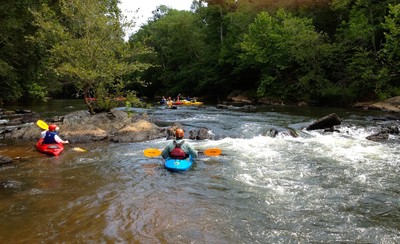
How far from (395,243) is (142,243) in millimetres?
3211

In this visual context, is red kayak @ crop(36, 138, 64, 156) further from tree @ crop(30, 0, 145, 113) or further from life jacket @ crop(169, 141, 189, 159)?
tree @ crop(30, 0, 145, 113)

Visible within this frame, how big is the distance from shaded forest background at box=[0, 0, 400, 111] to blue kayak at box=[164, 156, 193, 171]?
21.0 ft

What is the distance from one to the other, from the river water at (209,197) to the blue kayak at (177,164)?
178 mm

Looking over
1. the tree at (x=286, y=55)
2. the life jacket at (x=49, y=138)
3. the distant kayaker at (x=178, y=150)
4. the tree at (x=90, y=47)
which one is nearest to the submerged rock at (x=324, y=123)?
the distant kayaker at (x=178, y=150)

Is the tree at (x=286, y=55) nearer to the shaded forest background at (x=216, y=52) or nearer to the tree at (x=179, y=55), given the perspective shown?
the shaded forest background at (x=216, y=52)

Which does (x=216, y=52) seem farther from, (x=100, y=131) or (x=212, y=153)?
(x=212, y=153)

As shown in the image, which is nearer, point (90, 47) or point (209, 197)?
point (209, 197)

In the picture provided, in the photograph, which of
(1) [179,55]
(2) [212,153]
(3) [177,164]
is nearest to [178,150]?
(3) [177,164]

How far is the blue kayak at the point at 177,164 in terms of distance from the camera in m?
7.85

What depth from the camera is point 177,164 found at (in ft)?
25.9

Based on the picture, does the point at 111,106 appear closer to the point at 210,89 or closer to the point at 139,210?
the point at 139,210

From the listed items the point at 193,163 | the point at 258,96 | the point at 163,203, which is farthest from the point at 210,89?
the point at 163,203

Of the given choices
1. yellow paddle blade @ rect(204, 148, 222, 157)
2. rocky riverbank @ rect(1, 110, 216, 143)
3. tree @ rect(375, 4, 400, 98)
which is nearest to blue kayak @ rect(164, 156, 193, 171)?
yellow paddle blade @ rect(204, 148, 222, 157)

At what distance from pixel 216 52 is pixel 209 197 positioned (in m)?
35.7
